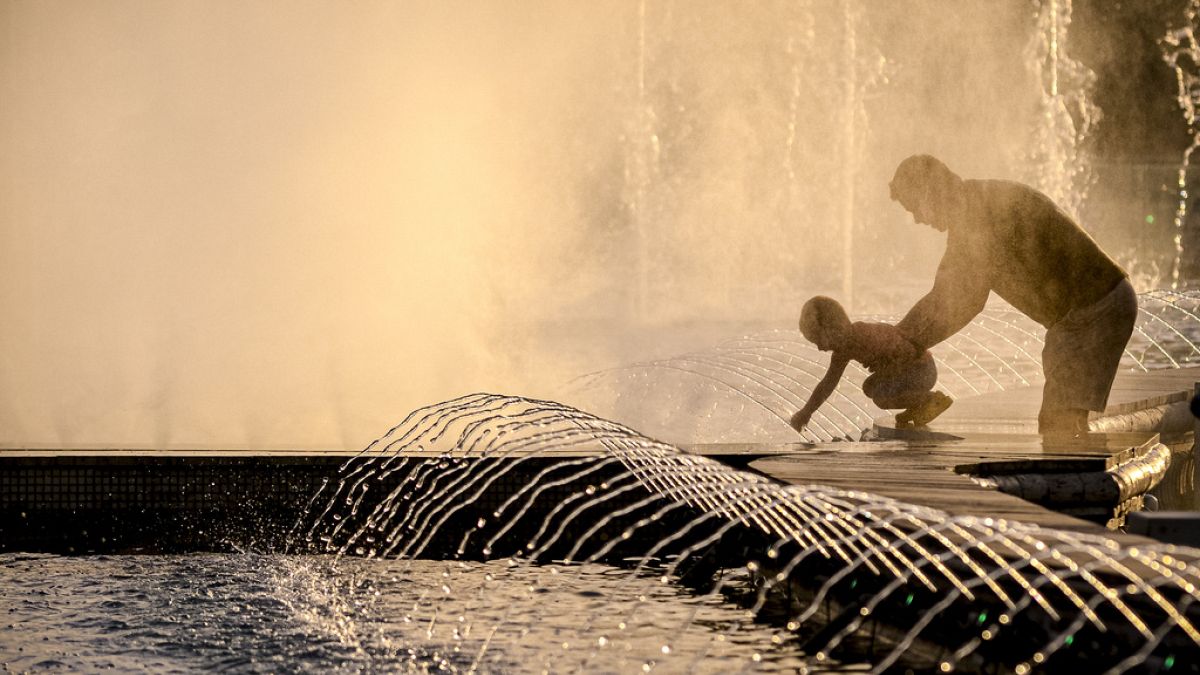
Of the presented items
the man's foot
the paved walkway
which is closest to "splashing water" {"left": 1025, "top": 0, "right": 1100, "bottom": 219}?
the paved walkway

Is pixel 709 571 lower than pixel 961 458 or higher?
lower

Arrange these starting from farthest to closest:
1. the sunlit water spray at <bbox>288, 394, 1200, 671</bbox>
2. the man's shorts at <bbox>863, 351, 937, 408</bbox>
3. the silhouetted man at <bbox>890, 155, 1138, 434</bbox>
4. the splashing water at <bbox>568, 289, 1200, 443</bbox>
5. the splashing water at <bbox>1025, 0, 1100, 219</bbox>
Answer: the splashing water at <bbox>1025, 0, 1100, 219</bbox> → the splashing water at <bbox>568, 289, 1200, 443</bbox> → the man's shorts at <bbox>863, 351, 937, 408</bbox> → the silhouetted man at <bbox>890, 155, 1138, 434</bbox> → the sunlit water spray at <bbox>288, 394, 1200, 671</bbox>

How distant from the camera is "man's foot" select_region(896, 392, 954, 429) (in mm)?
5594

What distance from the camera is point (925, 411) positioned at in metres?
5.61

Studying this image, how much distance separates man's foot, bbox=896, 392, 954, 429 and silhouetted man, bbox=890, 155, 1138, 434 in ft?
1.26

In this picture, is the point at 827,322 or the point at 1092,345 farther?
the point at 827,322

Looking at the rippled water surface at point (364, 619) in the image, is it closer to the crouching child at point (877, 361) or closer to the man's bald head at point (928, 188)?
the crouching child at point (877, 361)

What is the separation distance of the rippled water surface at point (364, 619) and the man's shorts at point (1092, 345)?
166cm

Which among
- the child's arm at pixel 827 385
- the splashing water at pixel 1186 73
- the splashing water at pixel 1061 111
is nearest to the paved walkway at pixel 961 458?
the child's arm at pixel 827 385

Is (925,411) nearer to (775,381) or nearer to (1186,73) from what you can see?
(775,381)

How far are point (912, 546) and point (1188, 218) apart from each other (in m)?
24.9

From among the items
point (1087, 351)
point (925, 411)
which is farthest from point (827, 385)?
point (1087, 351)

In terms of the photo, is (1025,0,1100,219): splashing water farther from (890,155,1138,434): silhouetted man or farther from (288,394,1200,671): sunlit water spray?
(288,394,1200,671): sunlit water spray

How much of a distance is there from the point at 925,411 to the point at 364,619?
99.3 inches
